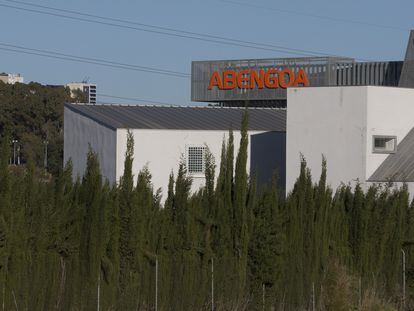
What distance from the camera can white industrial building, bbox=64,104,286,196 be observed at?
131ft

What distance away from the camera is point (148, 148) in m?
40.4

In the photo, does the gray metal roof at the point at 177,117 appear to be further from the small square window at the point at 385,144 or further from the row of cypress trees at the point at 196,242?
the row of cypress trees at the point at 196,242

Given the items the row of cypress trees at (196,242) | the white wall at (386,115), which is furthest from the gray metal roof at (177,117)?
the row of cypress trees at (196,242)

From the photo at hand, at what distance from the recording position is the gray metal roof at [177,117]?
41.7 m

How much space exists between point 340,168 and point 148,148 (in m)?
9.30

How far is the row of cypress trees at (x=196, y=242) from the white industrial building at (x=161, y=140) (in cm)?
1640

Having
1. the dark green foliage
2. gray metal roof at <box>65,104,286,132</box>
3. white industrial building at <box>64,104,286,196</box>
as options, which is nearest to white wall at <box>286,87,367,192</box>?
white industrial building at <box>64,104,286,196</box>

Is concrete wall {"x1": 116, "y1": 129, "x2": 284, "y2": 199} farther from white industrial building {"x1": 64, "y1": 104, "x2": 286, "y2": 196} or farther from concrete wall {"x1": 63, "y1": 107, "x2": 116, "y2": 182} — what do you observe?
concrete wall {"x1": 63, "y1": 107, "x2": 116, "y2": 182}

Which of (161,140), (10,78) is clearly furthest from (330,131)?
(10,78)

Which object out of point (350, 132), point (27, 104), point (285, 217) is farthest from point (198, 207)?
point (27, 104)

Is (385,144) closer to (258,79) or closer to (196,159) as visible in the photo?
(196,159)

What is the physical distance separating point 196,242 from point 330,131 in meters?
15.8

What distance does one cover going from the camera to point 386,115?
33.8 meters

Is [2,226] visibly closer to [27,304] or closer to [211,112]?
[27,304]
